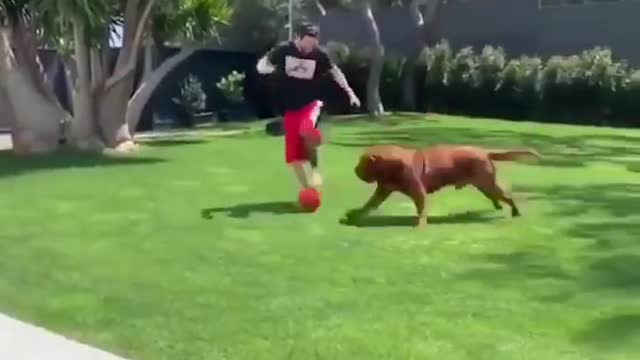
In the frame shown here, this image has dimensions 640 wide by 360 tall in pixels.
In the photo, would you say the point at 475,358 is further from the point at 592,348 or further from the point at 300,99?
the point at 300,99

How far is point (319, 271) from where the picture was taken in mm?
7691

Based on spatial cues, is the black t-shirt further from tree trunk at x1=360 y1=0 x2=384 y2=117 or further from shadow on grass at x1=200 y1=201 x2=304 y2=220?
tree trunk at x1=360 y1=0 x2=384 y2=117

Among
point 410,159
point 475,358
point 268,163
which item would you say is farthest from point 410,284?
point 268,163

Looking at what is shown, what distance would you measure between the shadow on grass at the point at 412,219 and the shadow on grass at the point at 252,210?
896mm

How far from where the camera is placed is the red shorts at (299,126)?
416 inches

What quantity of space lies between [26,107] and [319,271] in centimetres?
1297

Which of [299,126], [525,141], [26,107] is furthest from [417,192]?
[525,141]

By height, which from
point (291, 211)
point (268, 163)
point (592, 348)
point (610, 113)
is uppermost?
point (592, 348)

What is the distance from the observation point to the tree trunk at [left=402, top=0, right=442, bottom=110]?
34.3 metres

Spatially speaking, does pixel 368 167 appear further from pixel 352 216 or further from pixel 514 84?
pixel 514 84

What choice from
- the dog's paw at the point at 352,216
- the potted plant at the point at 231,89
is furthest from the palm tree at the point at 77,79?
the potted plant at the point at 231,89

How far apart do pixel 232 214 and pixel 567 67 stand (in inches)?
857

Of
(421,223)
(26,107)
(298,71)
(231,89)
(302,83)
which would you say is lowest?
(231,89)

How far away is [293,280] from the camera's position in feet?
24.3
